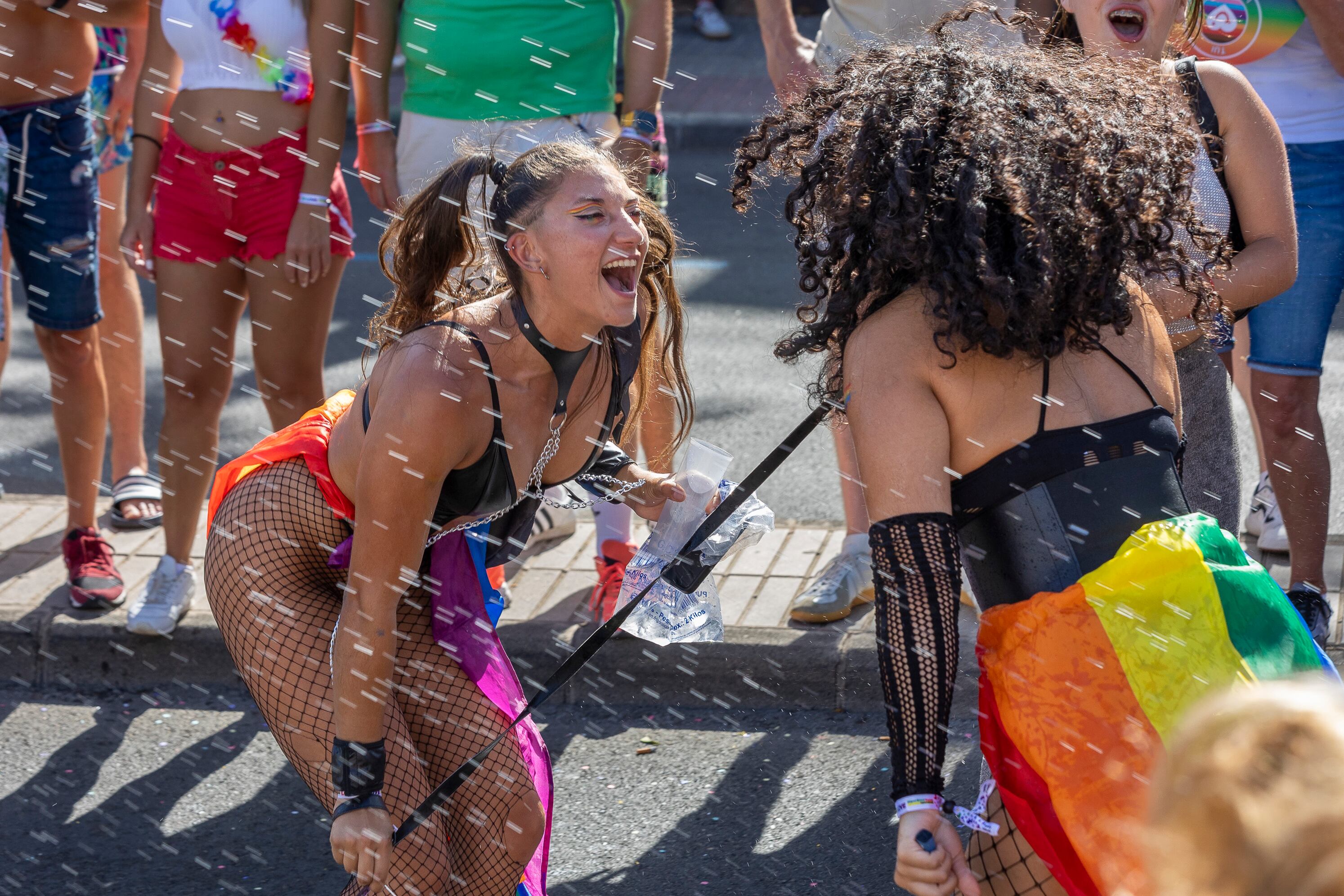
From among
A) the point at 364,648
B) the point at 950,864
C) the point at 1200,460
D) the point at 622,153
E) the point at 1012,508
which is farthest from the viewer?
the point at 622,153

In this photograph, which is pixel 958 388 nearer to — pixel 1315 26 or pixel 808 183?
pixel 808 183

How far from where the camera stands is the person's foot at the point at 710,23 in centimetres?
1393

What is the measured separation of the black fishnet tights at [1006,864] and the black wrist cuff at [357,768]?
1.03 m

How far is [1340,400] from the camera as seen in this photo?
591 cm

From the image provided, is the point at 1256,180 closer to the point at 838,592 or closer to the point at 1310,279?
the point at 1310,279

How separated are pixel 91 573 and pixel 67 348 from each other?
0.71 metres

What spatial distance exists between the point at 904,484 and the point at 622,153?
2.37m

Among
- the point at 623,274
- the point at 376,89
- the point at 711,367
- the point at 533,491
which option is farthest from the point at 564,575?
the point at 711,367

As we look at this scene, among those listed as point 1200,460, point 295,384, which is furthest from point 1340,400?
point 295,384

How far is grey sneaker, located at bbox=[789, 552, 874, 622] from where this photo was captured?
14.0 feet

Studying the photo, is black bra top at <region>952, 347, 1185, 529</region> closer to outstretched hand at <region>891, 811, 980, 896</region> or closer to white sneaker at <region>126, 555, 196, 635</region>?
outstretched hand at <region>891, 811, 980, 896</region>

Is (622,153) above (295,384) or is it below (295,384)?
above

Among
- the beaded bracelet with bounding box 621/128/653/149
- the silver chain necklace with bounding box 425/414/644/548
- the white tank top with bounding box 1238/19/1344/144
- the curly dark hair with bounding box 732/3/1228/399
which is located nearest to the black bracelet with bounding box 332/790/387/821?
the silver chain necklace with bounding box 425/414/644/548

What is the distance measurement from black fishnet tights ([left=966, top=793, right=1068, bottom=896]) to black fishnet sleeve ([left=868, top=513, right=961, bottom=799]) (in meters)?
0.16
